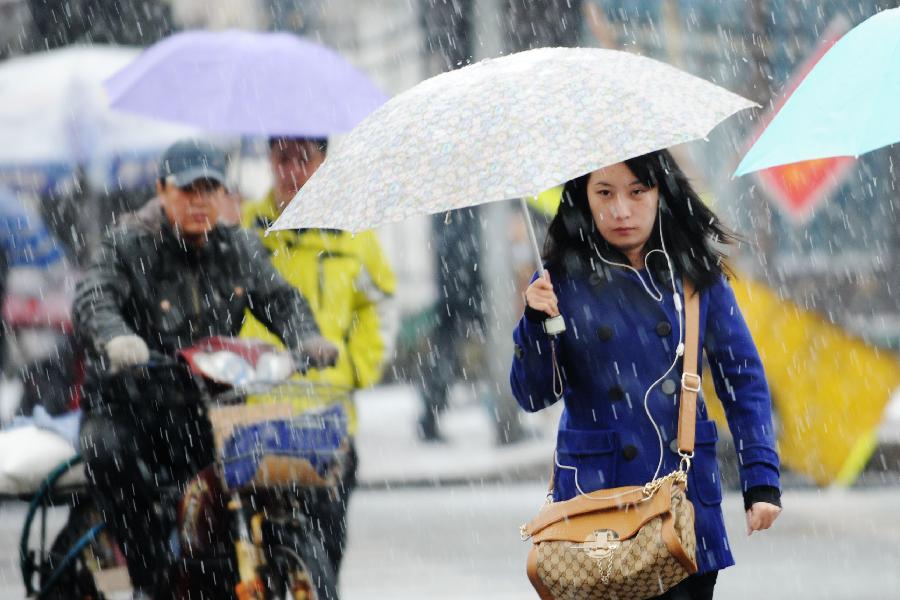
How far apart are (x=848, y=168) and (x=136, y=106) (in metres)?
9.51

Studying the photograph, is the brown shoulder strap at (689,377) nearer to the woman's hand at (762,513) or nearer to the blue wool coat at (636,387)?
the blue wool coat at (636,387)

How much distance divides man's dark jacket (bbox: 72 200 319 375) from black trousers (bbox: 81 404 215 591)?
10.1 inches

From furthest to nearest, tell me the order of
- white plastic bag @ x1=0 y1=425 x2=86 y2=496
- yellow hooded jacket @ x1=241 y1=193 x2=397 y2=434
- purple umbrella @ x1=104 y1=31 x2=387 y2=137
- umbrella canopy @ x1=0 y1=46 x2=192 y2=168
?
umbrella canopy @ x1=0 y1=46 x2=192 y2=168 → purple umbrella @ x1=104 y1=31 x2=387 y2=137 → yellow hooded jacket @ x1=241 y1=193 x2=397 y2=434 → white plastic bag @ x1=0 y1=425 x2=86 y2=496

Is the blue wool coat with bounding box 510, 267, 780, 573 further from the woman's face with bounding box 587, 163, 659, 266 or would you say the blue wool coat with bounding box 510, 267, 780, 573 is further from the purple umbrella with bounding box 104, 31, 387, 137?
the purple umbrella with bounding box 104, 31, 387, 137

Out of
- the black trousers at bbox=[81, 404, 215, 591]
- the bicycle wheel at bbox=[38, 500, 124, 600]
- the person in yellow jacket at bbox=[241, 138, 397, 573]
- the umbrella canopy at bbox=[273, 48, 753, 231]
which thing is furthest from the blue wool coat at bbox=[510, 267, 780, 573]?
the bicycle wheel at bbox=[38, 500, 124, 600]

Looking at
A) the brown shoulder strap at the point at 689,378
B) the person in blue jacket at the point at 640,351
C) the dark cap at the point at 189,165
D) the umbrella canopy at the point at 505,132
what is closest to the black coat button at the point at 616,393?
the person in blue jacket at the point at 640,351

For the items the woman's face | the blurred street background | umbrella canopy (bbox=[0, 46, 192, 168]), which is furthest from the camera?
umbrella canopy (bbox=[0, 46, 192, 168])

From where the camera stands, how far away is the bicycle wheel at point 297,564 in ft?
17.7

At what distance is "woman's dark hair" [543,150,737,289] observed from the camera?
4.39 metres

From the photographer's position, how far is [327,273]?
6414 mm

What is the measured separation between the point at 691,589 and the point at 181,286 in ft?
7.64

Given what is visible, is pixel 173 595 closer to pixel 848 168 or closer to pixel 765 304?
pixel 765 304

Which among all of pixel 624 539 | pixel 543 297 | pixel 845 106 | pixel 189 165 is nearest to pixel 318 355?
pixel 189 165

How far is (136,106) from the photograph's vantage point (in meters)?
7.11
